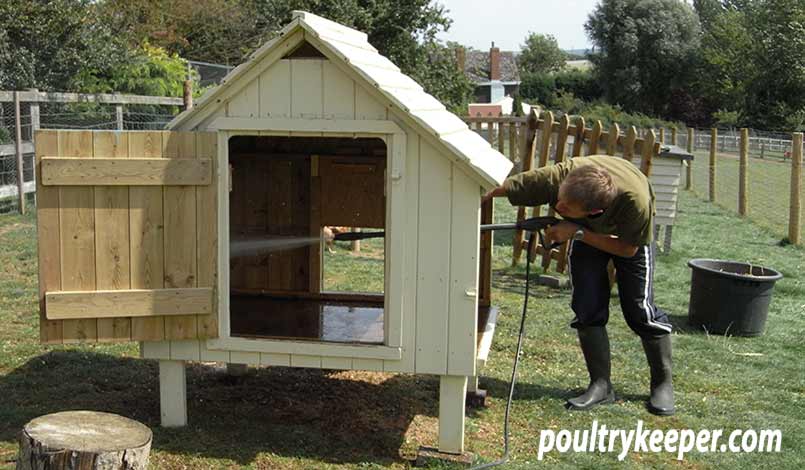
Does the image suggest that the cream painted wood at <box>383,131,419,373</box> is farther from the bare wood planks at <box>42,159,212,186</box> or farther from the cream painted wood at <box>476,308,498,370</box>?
the bare wood planks at <box>42,159,212,186</box>

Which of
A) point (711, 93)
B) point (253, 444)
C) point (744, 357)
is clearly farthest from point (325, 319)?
point (711, 93)

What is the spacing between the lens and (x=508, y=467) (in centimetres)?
473

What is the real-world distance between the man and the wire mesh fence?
30.0 ft

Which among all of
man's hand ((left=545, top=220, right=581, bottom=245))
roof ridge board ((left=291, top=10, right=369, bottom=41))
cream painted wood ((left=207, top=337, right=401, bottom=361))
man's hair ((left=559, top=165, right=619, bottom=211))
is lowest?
cream painted wood ((left=207, top=337, right=401, bottom=361))

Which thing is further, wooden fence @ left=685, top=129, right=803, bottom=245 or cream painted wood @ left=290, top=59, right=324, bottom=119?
wooden fence @ left=685, top=129, right=803, bottom=245

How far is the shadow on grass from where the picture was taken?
4871 millimetres

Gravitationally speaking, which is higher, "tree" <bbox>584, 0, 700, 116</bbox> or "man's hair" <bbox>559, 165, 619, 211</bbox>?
"tree" <bbox>584, 0, 700, 116</bbox>

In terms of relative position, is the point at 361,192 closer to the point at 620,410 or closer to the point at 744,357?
the point at 620,410

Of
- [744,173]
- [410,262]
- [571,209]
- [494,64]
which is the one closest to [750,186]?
[744,173]

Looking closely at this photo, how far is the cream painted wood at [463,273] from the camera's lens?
4555 millimetres

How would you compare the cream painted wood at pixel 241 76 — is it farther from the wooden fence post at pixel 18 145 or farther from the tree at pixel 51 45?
the tree at pixel 51 45

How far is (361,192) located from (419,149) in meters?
2.13

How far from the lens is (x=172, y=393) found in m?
5.00

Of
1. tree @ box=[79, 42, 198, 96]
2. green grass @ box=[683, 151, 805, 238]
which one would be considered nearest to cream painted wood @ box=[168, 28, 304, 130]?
green grass @ box=[683, 151, 805, 238]
